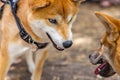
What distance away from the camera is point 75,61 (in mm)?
4723

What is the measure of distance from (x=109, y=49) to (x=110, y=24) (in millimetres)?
278

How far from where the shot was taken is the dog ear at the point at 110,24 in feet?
10.3

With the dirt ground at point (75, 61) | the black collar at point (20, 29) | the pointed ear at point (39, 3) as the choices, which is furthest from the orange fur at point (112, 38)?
the dirt ground at point (75, 61)

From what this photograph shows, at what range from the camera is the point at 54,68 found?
4555 mm

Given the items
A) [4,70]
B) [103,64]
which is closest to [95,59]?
[103,64]

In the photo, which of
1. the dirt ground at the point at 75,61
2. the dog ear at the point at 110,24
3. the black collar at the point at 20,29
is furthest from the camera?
the dirt ground at the point at 75,61

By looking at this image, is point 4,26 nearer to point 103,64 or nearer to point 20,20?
point 20,20

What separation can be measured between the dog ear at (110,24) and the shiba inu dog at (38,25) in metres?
0.27

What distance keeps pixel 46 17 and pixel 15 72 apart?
1.41 m

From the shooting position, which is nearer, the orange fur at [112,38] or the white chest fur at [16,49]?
the orange fur at [112,38]

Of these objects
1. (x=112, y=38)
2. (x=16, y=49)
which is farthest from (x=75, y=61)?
(x=112, y=38)

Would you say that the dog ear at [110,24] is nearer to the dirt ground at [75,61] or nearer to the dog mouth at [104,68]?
the dog mouth at [104,68]

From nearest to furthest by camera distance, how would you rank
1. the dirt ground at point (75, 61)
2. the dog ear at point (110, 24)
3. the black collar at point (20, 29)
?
1. the dog ear at point (110, 24)
2. the black collar at point (20, 29)
3. the dirt ground at point (75, 61)

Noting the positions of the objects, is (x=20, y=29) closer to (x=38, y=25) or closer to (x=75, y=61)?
(x=38, y=25)
